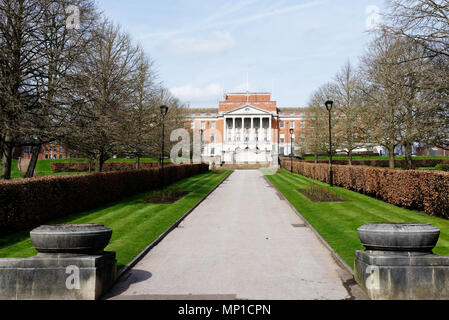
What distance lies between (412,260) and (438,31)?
14248 millimetres

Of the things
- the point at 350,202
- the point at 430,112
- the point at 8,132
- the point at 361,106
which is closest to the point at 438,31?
the point at 430,112

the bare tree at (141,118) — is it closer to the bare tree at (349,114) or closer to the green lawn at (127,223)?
the green lawn at (127,223)

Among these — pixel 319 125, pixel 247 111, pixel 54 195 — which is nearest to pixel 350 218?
pixel 54 195

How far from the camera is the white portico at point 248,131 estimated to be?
94.1m

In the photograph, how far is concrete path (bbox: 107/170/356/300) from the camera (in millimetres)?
5461


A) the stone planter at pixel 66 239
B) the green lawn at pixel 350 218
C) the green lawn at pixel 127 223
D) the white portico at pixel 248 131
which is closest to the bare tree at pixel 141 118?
the green lawn at pixel 127 223

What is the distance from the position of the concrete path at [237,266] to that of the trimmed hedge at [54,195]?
4.98m

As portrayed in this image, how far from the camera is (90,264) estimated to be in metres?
5.16

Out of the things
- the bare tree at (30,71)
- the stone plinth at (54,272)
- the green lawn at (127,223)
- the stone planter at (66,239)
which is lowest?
the green lawn at (127,223)

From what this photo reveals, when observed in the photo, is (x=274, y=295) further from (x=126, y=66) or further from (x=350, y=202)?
(x=126, y=66)

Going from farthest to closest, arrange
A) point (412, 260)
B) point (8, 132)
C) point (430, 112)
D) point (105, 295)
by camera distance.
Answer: point (430, 112) → point (8, 132) → point (105, 295) → point (412, 260)

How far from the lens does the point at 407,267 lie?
16.3 feet

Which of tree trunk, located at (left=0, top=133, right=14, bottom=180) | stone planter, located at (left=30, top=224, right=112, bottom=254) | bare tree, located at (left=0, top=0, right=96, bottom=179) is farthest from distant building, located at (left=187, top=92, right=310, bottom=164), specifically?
stone planter, located at (left=30, top=224, right=112, bottom=254)

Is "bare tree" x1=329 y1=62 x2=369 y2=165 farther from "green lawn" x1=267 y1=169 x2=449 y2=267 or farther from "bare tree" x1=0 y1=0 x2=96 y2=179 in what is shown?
"bare tree" x1=0 y1=0 x2=96 y2=179
